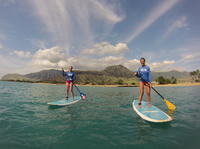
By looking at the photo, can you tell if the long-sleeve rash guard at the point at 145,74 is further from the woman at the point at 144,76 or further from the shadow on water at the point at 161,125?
the shadow on water at the point at 161,125

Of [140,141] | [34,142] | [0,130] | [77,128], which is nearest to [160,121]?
[140,141]

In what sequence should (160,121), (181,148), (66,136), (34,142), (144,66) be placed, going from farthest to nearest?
(144,66) < (160,121) < (66,136) < (34,142) < (181,148)

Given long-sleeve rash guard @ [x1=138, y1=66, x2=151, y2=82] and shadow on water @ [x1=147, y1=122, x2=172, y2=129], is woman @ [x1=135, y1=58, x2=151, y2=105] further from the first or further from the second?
shadow on water @ [x1=147, y1=122, x2=172, y2=129]

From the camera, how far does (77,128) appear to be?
20.3 feet

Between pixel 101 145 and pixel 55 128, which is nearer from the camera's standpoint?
pixel 101 145

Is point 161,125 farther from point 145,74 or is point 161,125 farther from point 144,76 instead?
point 145,74

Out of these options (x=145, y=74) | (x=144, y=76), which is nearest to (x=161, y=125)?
(x=144, y=76)

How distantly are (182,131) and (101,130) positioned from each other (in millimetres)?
4094

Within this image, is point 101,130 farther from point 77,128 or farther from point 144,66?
point 144,66

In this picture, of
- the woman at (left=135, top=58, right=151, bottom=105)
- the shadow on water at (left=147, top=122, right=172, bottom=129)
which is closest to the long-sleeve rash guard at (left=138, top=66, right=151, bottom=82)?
the woman at (left=135, top=58, right=151, bottom=105)

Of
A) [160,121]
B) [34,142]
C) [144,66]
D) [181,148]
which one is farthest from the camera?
[144,66]

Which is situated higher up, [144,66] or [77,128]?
[144,66]

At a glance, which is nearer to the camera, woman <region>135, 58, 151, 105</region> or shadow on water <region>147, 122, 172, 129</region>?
shadow on water <region>147, 122, 172, 129</region>

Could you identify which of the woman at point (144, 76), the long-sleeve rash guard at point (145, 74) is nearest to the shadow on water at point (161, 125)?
the woman at point (144, 76)
